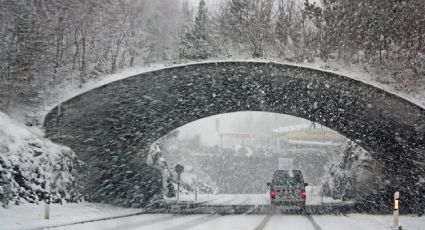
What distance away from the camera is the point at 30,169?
17.2m

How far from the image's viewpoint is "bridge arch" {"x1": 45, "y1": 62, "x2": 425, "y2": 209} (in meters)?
22.8

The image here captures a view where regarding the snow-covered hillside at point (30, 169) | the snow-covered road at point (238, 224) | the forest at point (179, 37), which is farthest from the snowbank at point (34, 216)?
the forest at point (179, 37)

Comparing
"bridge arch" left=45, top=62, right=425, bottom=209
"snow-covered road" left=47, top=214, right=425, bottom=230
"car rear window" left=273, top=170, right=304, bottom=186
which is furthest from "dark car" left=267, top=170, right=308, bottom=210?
"snow-covered road" left=47, top=214, right=425, bottom=230

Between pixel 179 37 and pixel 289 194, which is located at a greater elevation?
pixel 179 37

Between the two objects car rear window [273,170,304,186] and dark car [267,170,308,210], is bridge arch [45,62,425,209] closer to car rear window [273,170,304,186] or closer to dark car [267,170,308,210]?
car rear window [273,170,304,186]

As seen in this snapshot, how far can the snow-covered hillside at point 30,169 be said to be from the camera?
15.7 metres

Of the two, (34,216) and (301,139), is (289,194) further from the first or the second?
(301,139)

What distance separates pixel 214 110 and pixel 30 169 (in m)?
14.7

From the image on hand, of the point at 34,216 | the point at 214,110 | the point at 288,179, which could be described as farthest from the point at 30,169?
the point at 214,110

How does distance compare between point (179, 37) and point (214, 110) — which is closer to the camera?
point (179, 37)

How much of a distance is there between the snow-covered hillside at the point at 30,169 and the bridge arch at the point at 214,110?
327 cm

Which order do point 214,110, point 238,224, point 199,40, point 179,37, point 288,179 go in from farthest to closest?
point 214,110 < point 288,179 < point 199,40 < point 179,37 < point 238,224

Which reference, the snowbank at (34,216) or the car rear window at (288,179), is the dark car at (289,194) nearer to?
the car rear window at (288,179)

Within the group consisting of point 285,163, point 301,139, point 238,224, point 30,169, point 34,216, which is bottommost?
point 238,224
